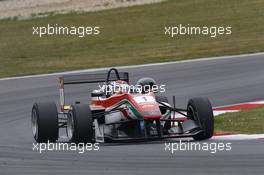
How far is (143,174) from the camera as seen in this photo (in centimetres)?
1030

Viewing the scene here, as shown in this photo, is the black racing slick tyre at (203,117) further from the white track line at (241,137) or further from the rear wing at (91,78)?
the rear wing at (91,78)

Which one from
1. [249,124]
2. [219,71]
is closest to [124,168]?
[249,124]

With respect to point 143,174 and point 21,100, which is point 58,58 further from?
point 143,174

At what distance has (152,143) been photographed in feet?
44.6

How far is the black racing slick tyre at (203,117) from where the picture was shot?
13688 mm

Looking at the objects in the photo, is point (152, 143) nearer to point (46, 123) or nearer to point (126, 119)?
point (126, 119)

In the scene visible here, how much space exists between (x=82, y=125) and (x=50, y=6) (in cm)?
2770

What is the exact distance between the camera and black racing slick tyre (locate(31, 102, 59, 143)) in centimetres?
1395

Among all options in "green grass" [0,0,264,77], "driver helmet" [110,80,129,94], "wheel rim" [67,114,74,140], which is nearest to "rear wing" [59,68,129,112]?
"driver helmet" [110,80,129,94]

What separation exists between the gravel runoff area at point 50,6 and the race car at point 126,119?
24609 millimetres

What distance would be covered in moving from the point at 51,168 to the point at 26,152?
187cm

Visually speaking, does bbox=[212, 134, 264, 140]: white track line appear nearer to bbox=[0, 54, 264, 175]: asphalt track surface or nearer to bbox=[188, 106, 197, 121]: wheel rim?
bbox=[188, 106, 197, 121]: wheel rim

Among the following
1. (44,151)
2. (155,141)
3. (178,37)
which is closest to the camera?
(44,151)

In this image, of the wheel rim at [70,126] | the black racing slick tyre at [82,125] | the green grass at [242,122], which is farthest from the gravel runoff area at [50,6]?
the black racing slick tyre at [82,125]
